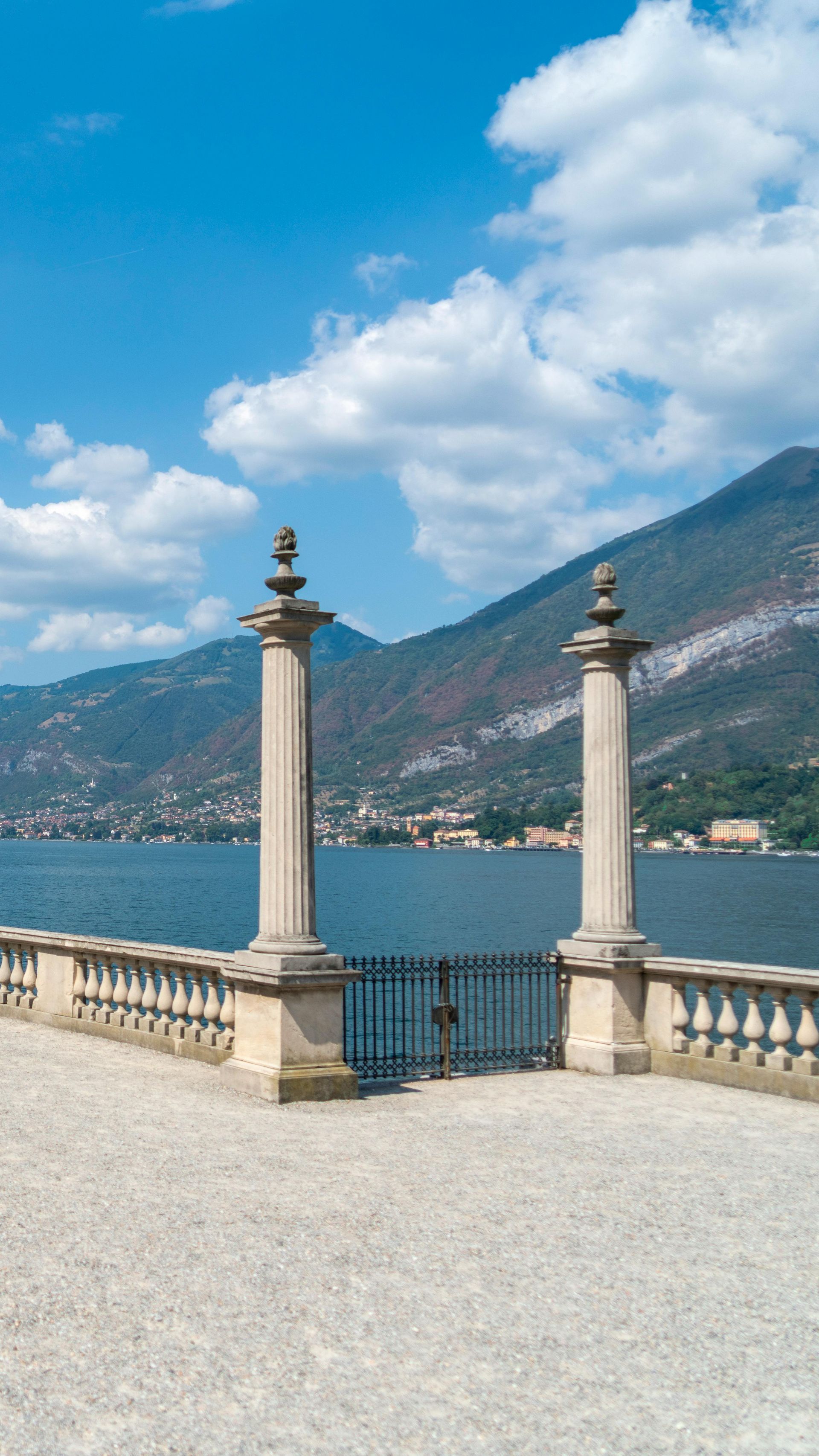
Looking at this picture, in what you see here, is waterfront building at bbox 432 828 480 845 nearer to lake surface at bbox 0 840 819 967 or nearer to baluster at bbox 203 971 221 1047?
lake surface at bbox 0 840 819 967

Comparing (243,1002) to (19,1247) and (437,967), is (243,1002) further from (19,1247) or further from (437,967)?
(19,1247)

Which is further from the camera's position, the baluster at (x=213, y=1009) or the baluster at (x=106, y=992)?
the baluster at (x=106, y=992)

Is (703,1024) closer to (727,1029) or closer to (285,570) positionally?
(727,1029)

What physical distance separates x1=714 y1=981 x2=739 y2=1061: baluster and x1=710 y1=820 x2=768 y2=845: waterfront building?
13278cm

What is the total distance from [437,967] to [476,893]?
88.6 metres

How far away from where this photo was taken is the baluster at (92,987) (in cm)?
1269

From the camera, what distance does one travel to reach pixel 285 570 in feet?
33.9

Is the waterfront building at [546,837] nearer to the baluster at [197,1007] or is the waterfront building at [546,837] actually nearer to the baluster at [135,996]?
the baluster at [135,996]

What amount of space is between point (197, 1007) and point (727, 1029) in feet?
16.4

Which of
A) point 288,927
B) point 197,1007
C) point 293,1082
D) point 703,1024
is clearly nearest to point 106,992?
point 197,1007

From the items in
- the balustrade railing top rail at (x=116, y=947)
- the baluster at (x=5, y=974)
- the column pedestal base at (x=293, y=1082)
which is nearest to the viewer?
the column pedestal base at (x=293, y=1082)

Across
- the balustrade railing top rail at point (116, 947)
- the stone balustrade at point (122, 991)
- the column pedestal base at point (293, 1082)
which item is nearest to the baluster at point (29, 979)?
the stone balustrade at point (122, 991)

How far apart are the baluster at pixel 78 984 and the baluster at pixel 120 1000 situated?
21.2 inches

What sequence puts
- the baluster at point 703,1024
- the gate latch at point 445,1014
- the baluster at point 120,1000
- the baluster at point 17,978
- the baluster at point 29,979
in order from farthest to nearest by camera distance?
the baluster at point 17,978 < the baluster at point 29,979 < the baluster at point 120,1000 < the gate latch at point 445,1014 < the baluster at point 703,1024
